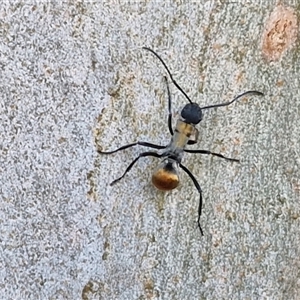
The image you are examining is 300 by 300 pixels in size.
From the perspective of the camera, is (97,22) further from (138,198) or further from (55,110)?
(138,198)

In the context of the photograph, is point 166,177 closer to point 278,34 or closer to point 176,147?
point 176,147

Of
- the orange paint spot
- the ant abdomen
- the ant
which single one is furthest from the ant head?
the orange paint spot

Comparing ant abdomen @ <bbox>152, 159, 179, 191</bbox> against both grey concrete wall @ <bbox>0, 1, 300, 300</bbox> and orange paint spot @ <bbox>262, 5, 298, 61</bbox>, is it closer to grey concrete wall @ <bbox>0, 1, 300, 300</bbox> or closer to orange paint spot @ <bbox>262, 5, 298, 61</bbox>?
grey concrete wall @ <bbox>0, 1, 300, 300</bbox>

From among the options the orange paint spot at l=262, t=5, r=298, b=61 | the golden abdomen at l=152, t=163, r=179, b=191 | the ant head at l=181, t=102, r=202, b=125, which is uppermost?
the orange paint spot at l=262, t=5, r=298, b=61

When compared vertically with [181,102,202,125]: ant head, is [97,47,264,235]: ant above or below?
below

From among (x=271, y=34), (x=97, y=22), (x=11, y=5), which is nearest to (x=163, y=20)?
(x=97, y=22)
